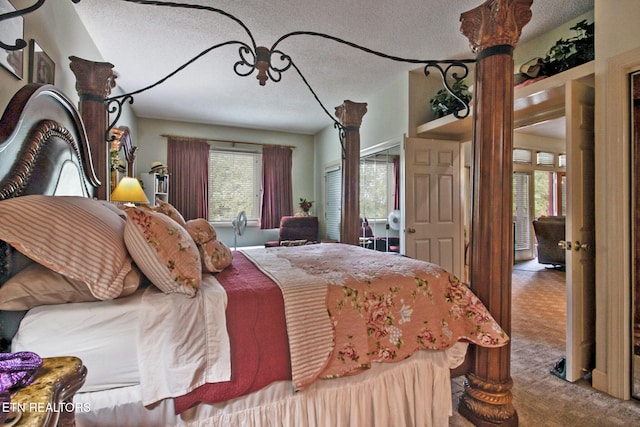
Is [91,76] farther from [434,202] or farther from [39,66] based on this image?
[434,202]

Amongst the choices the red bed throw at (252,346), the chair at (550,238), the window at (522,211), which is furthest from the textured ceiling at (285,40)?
the window at (522,211)

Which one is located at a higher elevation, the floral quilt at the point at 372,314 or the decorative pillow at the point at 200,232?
the decorative pillow at the point at 200,232

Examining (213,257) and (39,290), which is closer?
(39,290)

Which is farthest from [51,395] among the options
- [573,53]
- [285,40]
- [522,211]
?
[522,211]

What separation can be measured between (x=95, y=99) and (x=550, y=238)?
6861mm

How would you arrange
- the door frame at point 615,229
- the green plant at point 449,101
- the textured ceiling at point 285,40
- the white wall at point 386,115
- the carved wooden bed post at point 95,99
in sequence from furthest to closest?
the white wall at point 386,115 → the green plant at point 449,101 → the textured ceiling at point 285,40 → the carved wooden bed post at point 95,99 → the door frame at point 615,229

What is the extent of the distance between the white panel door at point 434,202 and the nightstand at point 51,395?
338 centimetres

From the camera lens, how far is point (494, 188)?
1.54m

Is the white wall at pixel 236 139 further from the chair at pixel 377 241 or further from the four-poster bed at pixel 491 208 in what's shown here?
the four-poster bed at pixel 491 208

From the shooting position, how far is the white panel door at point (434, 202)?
12.2ft

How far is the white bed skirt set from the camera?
1.09 m

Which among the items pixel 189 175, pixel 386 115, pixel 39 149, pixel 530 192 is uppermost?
pixel 386 115

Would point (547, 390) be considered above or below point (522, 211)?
below

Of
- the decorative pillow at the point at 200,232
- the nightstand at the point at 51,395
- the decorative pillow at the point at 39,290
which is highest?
the decorative pillow at the point at 200,232
